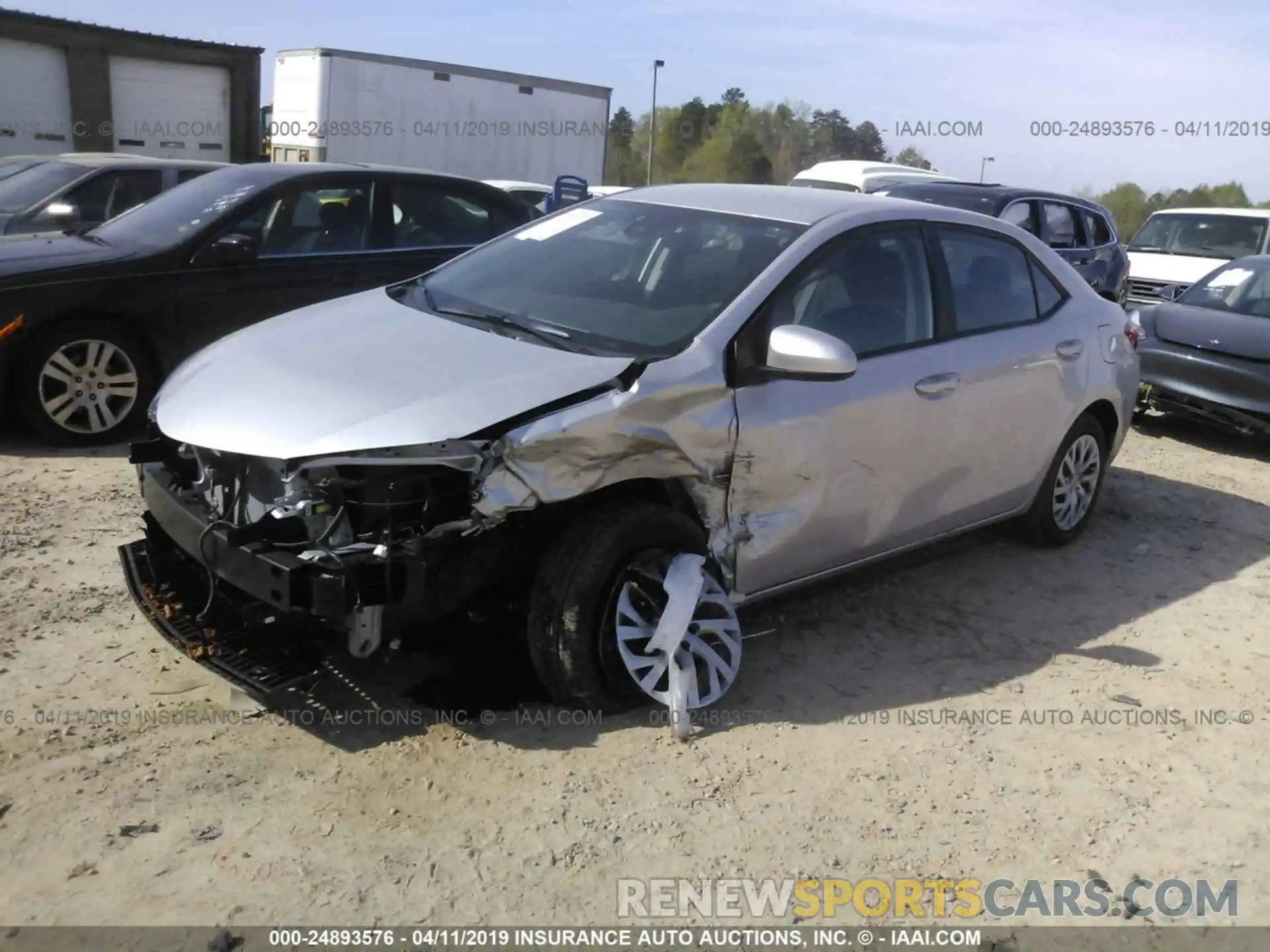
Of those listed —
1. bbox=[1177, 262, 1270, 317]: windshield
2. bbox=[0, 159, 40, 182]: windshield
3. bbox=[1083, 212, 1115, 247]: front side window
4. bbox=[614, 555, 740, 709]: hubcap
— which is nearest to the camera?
bbox=[614, 555, 740, 709]: hubcap

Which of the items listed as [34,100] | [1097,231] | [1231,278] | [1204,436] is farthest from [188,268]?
[34,100]

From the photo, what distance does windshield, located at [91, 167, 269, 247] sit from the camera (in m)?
6.50

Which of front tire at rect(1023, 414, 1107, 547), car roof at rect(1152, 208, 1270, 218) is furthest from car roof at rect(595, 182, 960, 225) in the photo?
car roof at rect(1152, 208, 1270, 218)

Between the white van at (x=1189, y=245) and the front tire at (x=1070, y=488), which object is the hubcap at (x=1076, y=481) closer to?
the front tire at (x=1070, y=488)

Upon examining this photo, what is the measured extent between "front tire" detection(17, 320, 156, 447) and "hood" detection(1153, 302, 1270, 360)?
7214mm

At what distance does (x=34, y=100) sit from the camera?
21766mm

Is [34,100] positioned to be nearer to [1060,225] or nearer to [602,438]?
[1060,225]

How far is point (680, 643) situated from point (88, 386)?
4077mm

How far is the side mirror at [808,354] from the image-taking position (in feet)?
12.0

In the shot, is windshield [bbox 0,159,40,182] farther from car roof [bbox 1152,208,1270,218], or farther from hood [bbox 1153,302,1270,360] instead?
car roof [bbox 1152,208,1270,218]

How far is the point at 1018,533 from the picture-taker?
5.65 metres

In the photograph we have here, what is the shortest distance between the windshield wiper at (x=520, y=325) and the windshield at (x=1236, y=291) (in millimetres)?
6936

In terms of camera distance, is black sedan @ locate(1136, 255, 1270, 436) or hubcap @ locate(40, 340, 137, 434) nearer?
hubcap @ locate(40, 340, 137, 434)

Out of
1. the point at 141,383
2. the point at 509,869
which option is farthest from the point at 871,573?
the point at 141,383
